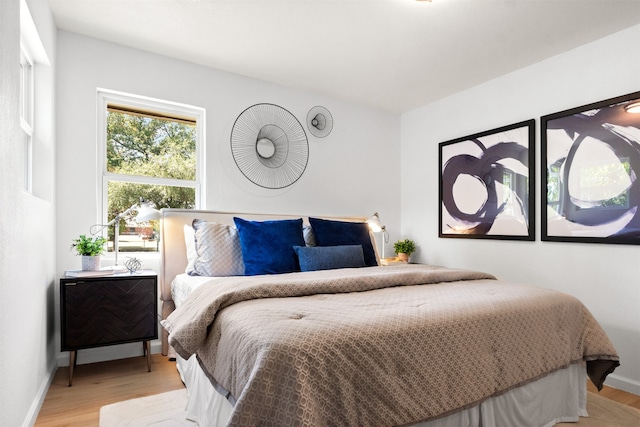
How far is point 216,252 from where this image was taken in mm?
2715

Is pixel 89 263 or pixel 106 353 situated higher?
pixel 89 263

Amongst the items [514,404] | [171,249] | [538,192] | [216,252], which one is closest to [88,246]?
[171,249]

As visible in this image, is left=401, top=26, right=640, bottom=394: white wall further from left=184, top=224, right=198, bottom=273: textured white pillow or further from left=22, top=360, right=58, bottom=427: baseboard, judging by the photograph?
left=22, top=360, right=58, bottom=427: baseboard

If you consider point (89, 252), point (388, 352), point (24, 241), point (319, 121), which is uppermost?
point (319, 121)

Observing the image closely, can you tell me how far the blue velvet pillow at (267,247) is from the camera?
2.66 m

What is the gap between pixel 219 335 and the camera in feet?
4.95

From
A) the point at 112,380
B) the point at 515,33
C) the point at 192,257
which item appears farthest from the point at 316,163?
the point at 112,380

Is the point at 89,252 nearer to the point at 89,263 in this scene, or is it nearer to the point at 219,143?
the point at 89,263

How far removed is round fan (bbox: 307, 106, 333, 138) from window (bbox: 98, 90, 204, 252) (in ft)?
3.71

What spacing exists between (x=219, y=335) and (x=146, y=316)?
4.61 feet

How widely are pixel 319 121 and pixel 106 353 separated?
2884 mm

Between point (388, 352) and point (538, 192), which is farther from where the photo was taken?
point (538, 192)

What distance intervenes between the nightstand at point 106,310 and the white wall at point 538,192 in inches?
116

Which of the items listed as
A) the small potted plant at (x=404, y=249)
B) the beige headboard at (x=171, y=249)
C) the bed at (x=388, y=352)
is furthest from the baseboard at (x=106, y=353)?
the small potted plant at (x=404, y=249)
